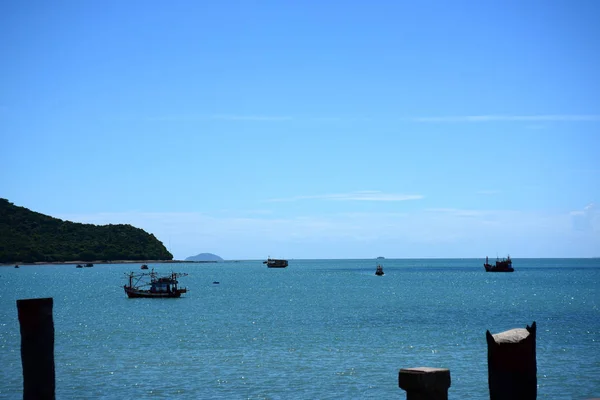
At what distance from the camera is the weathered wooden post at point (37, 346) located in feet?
42.9

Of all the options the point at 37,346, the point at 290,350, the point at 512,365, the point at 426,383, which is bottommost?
the point at 290,350

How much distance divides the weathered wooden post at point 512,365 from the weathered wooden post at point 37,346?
8.35 metres

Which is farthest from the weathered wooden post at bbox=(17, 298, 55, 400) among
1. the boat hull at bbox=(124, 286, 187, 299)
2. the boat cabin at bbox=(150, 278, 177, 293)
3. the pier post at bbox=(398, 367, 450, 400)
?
the boat cabin at bbox=(150, 278, 177, 293)

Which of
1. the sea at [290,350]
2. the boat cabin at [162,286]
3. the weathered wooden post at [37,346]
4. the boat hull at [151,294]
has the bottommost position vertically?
the sea at [290,350]

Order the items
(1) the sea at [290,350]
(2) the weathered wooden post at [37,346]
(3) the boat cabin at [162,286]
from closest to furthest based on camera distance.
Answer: (2) the weathered wooden post at [37,346]
(1) the sea at [290,350]
(3) the boat cabin at [162,286]

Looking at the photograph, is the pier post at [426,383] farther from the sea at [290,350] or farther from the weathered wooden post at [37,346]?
the sea at [290,350]

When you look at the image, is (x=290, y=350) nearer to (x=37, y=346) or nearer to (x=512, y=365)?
(x=37, y=346)

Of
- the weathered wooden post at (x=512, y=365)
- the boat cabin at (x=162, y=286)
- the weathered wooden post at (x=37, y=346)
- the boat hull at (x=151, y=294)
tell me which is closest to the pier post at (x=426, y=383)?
the weathered wooden post at (x=512, y=365)

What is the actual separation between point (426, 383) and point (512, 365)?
124 cm

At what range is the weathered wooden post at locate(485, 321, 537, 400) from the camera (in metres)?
8.38

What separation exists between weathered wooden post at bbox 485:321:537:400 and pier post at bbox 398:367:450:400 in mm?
826

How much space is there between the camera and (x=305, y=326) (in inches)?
2226

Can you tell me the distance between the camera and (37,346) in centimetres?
1326

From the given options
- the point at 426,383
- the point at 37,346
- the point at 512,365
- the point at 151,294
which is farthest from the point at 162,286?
the point at 426,383
